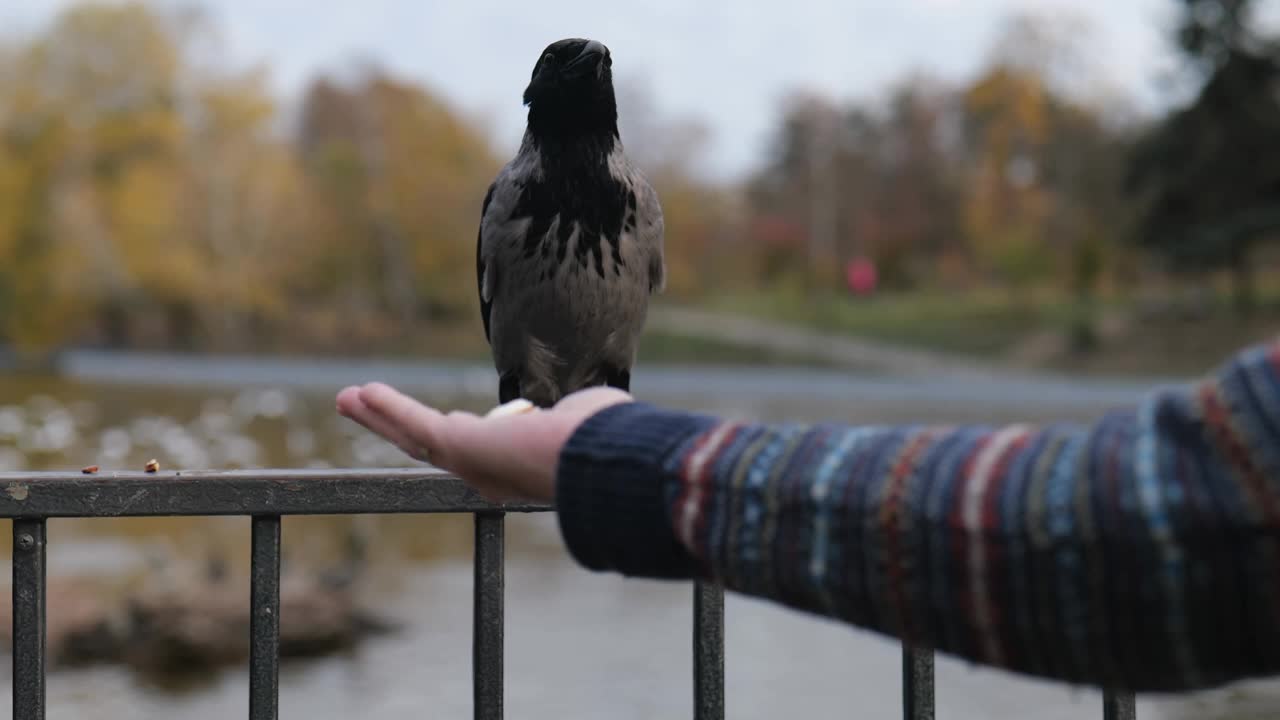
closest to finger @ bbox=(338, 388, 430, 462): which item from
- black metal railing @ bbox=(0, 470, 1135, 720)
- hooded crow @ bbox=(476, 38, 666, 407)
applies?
black metal railing @ bbox=(0, 470, 1135, 720)

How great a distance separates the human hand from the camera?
4.53ft

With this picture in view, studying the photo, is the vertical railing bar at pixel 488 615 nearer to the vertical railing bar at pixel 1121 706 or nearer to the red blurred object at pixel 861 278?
the vertical railing bar at pixel 1121 706

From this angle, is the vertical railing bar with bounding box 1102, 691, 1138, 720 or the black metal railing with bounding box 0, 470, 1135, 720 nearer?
the black metal railing with bounding box 0, 470, 1135, 720

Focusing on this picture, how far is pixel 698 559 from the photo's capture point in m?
1.28

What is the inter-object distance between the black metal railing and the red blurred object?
156 ft

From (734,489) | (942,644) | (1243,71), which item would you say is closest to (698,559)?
(734,489)

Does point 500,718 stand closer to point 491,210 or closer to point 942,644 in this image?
point 942,644

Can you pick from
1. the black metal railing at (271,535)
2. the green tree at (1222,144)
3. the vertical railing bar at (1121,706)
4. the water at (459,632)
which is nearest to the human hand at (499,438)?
the black metal railing at (271,535)

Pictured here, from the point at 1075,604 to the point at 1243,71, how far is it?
37831 mm

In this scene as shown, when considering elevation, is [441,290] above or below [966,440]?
above

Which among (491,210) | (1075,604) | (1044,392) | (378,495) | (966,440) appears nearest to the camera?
(1075,604)

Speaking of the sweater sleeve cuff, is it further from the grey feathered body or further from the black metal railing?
the grey feathered body

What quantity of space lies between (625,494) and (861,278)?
160 ft

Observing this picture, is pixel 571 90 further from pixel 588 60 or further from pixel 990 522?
pixel 990 522
